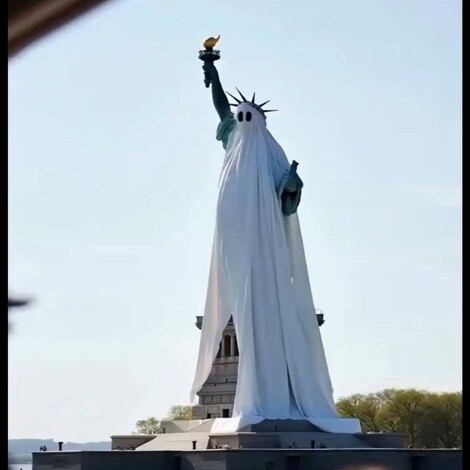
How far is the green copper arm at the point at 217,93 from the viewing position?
38.6 meters

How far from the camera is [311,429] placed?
34875 mm

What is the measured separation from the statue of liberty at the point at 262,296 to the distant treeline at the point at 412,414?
15.4 m

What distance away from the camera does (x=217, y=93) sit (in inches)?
1526

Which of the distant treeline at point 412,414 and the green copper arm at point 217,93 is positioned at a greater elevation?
the green copper arm at point 217,93

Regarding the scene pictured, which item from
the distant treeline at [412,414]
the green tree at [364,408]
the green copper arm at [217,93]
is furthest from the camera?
the green tree at [364,408]

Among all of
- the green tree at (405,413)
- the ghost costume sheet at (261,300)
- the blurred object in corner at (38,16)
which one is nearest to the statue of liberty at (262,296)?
the ghost costume sheet at (261,300)

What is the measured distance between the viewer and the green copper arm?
3856 centimetres

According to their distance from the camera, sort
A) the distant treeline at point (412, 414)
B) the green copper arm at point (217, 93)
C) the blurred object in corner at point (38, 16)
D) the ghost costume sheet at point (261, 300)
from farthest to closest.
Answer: the distant treeline at point (412, 414), the green copper arm at point (217, 93), the ghost costume sheet at point (261, 300), the blurred object in corner at point (38, 16)

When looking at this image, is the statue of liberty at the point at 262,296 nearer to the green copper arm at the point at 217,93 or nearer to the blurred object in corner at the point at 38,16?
the green copper arm at the point at 217,93

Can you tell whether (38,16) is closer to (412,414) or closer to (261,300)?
(261,300)

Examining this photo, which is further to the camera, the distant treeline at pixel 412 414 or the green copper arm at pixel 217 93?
the distant treeline at pixel 412 414
